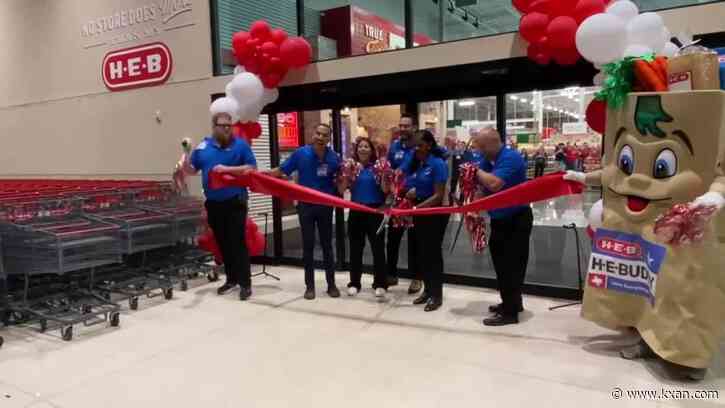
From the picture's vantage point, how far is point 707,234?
2.82m

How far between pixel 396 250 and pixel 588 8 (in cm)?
264

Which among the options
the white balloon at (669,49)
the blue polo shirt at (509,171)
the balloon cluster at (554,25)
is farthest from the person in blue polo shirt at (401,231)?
the white balloon at (669,49)

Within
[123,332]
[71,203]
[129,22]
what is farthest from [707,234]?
[129,22]

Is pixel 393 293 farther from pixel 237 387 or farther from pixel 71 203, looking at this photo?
pixel 71 203

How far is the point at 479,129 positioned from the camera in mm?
4078

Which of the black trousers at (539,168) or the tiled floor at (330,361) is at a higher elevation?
the black trousers at (539,168)

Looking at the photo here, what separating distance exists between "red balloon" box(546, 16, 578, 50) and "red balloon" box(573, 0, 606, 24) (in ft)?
0.20

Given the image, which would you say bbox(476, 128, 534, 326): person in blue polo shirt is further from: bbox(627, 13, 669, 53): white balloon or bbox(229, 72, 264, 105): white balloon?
→ bbox(229, 72, 264, 105): white balloon

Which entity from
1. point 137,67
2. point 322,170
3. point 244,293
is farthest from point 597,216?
point 137,67

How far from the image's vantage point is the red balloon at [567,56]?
382 cm

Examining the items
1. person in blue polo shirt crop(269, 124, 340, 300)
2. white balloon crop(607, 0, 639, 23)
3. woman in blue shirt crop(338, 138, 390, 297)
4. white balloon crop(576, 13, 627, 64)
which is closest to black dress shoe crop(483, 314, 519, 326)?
woman in blue shirt crop(338, 138, 390, 297)

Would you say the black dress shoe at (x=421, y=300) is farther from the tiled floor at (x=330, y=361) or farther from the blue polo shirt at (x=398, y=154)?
the blue polo shirt at (x=398, y=154)

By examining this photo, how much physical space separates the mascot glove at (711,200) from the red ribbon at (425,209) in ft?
2.91

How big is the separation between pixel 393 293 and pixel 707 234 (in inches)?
107
